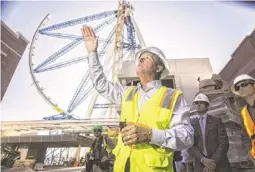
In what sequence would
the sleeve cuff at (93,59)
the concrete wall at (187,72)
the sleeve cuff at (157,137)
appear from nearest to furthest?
the sleeve cuff at (157,137)
the sleeve cuff at (93,59)
the concrete wall at (187,72)

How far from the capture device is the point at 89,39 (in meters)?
1.14

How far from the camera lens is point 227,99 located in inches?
111

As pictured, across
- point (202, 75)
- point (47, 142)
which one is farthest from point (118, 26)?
point (202, 75)

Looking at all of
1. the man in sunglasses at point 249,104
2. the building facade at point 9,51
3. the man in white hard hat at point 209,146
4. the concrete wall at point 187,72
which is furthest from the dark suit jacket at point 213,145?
the building facade at point 9,51

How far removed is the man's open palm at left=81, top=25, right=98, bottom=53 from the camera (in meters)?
1.11

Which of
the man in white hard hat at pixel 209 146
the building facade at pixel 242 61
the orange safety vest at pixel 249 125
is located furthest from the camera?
the building facade at pixel 242 61

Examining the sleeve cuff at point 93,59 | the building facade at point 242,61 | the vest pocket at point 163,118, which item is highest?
the building facade at point 242,61

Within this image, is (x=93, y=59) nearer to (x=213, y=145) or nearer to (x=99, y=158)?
(x=213, y=145)

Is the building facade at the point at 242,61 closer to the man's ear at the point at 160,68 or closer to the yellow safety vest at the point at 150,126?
the man's ear at the point at 160,68

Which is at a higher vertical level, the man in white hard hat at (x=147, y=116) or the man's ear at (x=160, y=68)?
the man's ear at (x=160, y=68)

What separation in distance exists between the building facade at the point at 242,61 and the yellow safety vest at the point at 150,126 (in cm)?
384

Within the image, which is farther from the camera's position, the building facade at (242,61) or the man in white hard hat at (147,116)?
the building facade at (242,61)

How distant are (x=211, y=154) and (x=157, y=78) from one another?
108 centimetres

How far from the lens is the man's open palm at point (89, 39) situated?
3.64 ft
